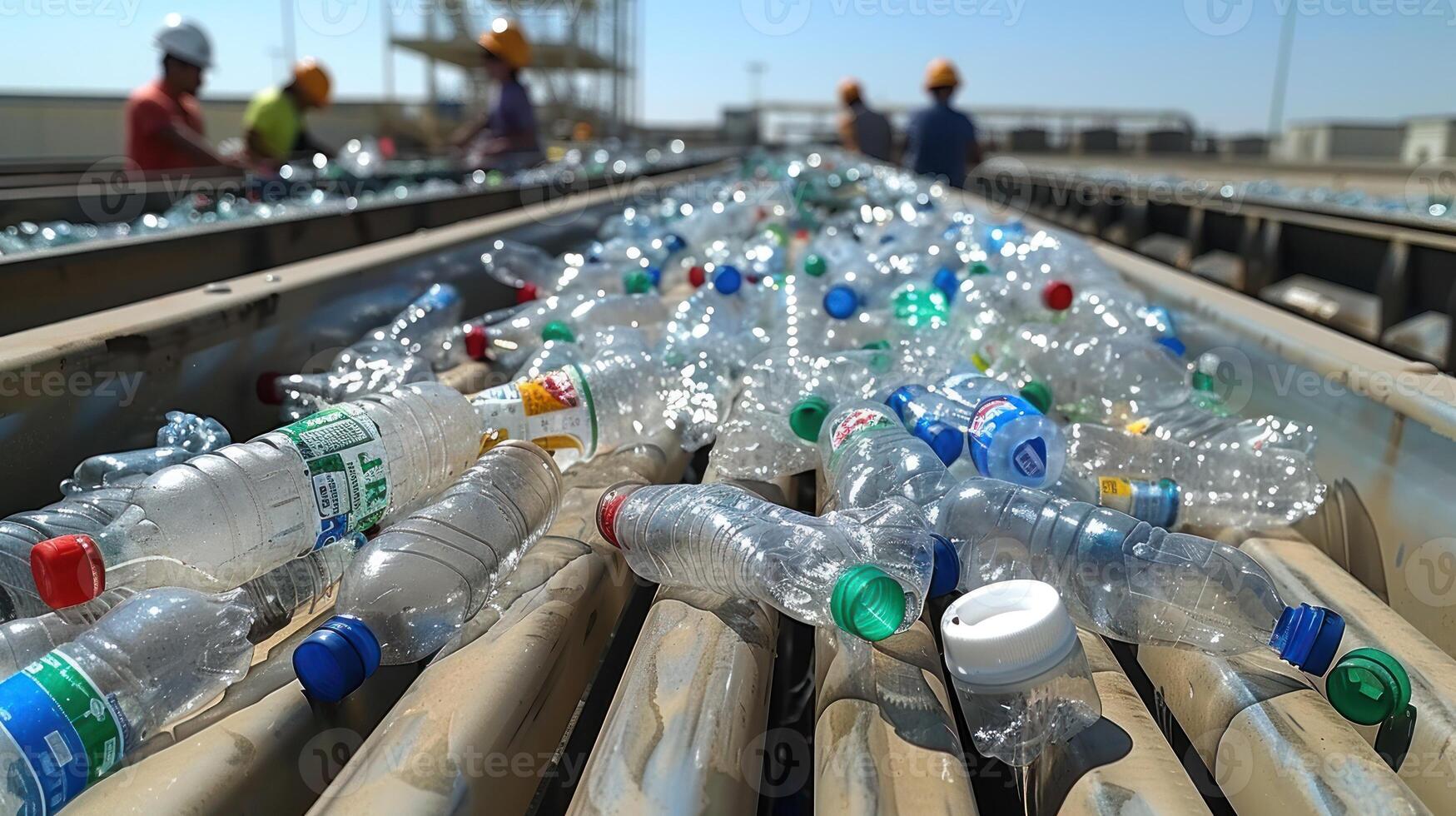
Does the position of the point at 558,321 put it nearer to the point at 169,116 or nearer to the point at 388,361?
the point at 388,361

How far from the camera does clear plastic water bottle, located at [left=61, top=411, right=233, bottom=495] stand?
5.91 feet

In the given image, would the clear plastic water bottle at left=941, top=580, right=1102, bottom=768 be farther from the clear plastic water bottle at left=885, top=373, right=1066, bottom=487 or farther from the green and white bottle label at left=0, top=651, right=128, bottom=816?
Result: the green and white bottle label at left=0, top=651, right=128, bottom=816

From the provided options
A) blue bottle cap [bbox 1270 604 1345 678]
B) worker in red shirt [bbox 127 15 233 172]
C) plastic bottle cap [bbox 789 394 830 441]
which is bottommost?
blue bottle cap [bbox 1270 604 1345 678]

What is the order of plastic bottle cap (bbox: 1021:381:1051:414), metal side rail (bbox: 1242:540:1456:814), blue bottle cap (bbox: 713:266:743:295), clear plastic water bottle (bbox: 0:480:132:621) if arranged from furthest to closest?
blue bottle cap (bbox: 713:266:743:295) → plastic bottle cap (bbox: 1021:381:1051:414) → clear plastic water bottle (bbox: 0:480:132:621) → metal side rail (bbox: 1242:540:1456:814)

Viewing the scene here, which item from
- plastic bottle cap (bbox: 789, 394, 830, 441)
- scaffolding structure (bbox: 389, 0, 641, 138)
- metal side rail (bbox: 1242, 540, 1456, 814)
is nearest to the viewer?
metal side rail (bbox: 1242, 540, 1456, 814)

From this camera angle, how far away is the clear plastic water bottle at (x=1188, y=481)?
191 centimetres

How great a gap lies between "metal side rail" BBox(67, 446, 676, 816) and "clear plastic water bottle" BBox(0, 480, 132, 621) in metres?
0.43

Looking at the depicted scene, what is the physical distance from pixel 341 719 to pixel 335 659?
0.19m

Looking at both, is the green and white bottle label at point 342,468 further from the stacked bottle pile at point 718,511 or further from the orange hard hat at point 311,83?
the orange hard hat at point 311,83

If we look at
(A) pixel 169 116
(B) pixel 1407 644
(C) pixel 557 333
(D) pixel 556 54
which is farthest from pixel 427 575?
(D) pixel 556 54

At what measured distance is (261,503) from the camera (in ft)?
5.39

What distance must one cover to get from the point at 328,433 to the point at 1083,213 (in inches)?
385

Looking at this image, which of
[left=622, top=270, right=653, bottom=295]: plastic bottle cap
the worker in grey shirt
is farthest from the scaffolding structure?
[left=622, top=270, right=653, bottom=295]: plastic bottle cap

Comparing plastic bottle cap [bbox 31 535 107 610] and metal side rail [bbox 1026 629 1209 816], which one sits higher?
plastic bottle cap [bbox 31 535 107 610]
